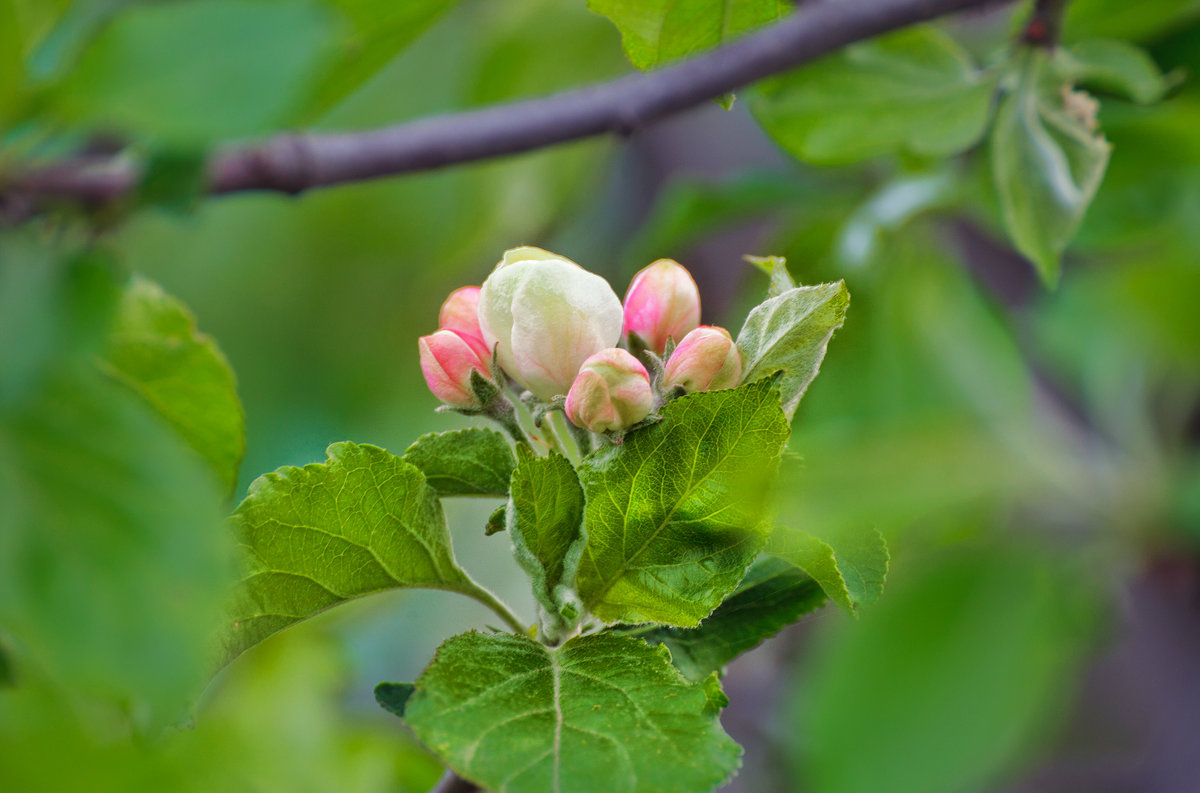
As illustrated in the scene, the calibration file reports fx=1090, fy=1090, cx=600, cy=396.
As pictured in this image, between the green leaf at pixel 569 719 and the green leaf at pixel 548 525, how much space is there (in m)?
0.02

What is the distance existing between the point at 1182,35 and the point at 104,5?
0.52 m

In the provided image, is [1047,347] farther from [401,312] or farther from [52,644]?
[52,644]

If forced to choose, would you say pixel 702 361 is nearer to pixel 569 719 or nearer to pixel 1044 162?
pixel 569 719

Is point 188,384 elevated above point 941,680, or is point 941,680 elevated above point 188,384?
point 188,384

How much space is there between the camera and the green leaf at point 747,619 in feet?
0.98

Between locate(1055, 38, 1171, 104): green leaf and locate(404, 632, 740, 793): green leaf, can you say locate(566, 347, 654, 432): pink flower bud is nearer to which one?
locate(404, 632, 740, 793): green leaf

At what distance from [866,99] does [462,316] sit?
0.88 ft

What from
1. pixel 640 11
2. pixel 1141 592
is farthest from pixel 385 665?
pixel 640 11

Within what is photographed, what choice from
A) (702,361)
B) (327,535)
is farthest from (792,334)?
(327,535)

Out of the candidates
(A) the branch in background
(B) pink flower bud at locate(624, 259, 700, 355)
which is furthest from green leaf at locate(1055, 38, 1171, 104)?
(B) pink flower bud at locate(624, 259, 700, 355)

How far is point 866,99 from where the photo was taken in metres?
0.49

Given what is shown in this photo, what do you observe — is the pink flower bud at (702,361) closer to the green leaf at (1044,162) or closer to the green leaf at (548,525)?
the green leaf at (548,525)

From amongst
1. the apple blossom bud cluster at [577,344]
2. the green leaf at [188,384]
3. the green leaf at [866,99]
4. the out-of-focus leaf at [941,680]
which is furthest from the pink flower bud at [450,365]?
the out-of-focus leaf at [941,680]

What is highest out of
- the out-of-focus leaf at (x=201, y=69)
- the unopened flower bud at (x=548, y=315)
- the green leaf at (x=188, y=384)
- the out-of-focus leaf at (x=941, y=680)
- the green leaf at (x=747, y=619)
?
the out-of-focus leaf at (x=201, y=69)
